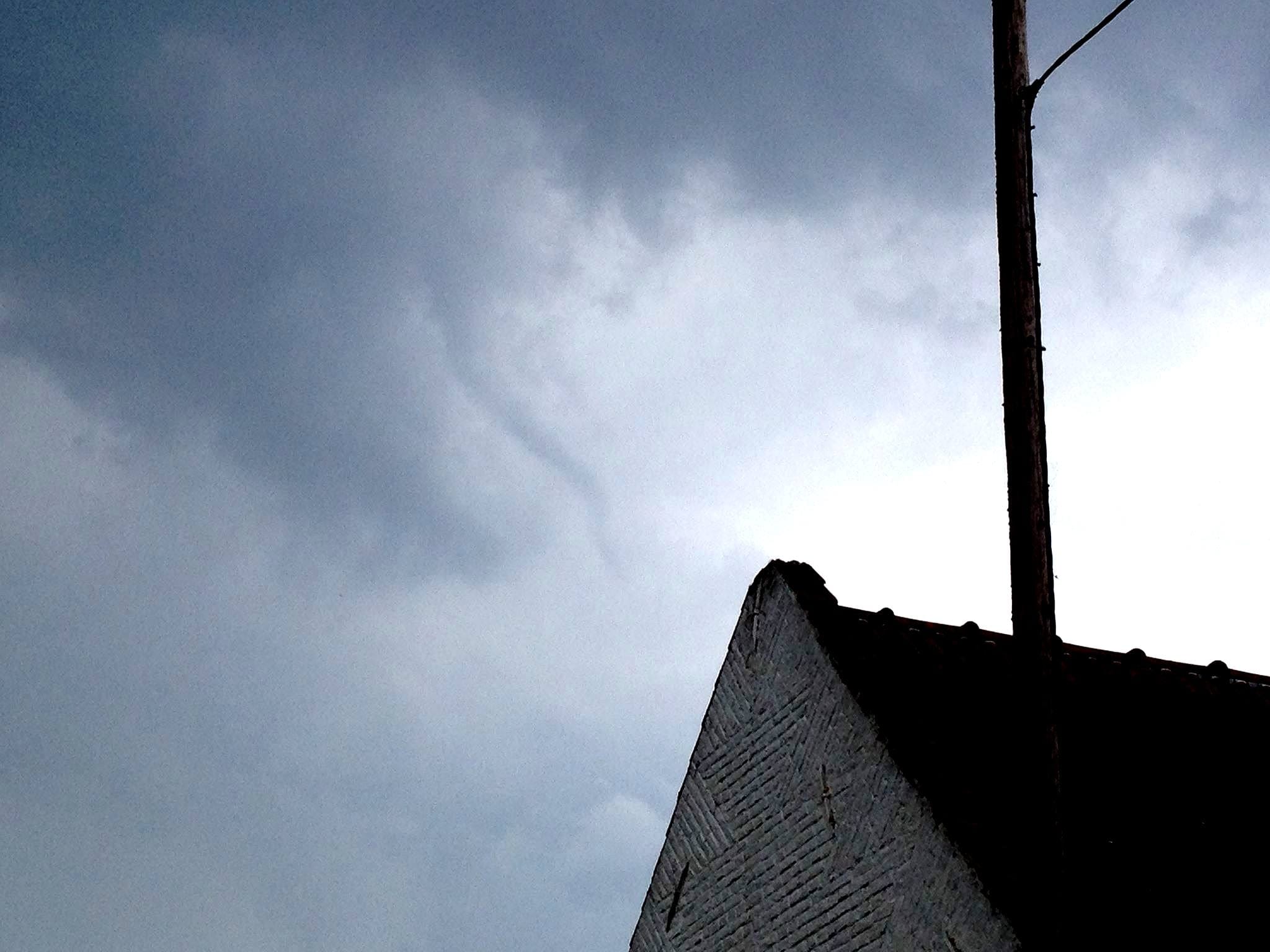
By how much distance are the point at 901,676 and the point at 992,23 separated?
158 inches

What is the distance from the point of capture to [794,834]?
852cm

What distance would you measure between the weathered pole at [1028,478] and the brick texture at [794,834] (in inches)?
26.9

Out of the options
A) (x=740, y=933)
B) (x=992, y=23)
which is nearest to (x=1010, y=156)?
(x=992, y=23)

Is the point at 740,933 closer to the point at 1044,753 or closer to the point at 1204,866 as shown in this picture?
the point at 1204,866

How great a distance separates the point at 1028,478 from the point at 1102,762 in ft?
9.03

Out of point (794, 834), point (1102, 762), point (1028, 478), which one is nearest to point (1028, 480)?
point (1028, 478)

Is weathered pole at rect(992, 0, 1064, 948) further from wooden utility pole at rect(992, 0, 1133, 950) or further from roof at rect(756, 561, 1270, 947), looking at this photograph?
roof at rect(756, 561, 1270, 947)

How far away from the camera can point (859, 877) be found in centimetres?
772

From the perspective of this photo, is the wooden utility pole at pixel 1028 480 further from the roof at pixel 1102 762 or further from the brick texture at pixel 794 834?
the brick texture at pixel 794 834

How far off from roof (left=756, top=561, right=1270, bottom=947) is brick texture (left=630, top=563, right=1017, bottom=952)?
0.60ft

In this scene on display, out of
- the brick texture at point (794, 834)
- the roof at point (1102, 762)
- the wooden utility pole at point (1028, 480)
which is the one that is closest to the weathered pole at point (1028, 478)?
the wooden utility pole at point (1028, 480)

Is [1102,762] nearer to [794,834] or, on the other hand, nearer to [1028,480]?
[794,834]

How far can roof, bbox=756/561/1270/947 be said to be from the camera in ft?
21.5

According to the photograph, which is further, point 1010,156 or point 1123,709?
point 1123,709
